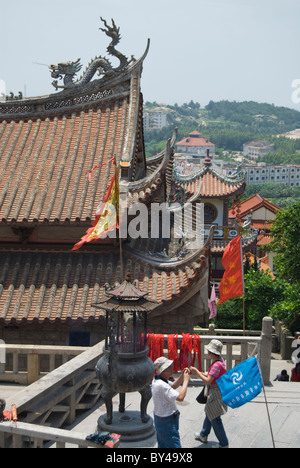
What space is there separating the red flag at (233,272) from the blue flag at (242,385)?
5814mm

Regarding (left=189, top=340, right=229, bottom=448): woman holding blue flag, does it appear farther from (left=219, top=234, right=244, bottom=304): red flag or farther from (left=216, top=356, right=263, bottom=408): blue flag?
(left=219, top=234, right=244, bottom=304): red flag

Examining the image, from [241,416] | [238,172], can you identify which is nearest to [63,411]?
[241,416]

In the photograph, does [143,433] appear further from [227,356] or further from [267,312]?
[267,312]

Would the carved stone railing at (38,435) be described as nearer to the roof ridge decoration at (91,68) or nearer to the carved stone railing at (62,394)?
the carved stone railing at (62,394)

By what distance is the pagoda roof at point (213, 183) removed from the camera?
161ft

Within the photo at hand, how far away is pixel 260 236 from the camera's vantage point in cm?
6788

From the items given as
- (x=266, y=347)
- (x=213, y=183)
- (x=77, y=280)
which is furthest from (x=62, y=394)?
(x=213, y=183)

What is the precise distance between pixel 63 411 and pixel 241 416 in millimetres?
3141

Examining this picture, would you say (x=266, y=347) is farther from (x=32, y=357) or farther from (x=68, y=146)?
(x=68, y=146)

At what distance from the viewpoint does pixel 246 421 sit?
10922mm

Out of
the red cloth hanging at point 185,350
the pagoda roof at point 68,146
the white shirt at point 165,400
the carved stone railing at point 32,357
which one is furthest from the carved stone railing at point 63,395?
the pagoda roof at point 68,146

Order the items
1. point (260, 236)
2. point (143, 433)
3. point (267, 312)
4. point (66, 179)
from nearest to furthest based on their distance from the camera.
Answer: point (143, 433) < point (66, 179) < point (267, 312) < point (260, 236)

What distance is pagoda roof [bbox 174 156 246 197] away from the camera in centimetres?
4916

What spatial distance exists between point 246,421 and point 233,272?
4.97 metres
